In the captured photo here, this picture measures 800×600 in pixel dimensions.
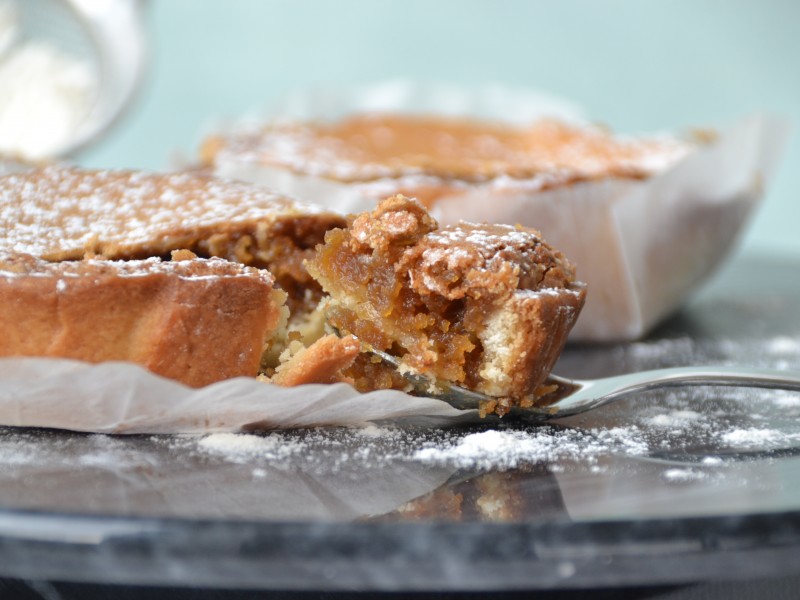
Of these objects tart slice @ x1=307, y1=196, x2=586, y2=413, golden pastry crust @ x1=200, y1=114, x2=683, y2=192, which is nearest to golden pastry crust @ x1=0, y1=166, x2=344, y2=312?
tart slice @ x1=307, y1=196, x2=586, y2=413

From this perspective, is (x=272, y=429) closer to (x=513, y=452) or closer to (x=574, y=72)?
(x=513, y=452)

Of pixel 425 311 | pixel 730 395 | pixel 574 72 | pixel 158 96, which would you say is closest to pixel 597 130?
pixel 730 395

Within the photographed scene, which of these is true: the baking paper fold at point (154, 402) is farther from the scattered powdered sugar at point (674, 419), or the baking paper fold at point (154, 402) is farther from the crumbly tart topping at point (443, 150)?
the crumbly tart topping at point (443, 150)

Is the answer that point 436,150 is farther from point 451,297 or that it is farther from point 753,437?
point 753,437

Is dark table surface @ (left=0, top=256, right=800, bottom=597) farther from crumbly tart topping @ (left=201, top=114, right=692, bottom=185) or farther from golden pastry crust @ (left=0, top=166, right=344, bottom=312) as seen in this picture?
crumbly tart topping @ (left=201, top=114, right=692, bottom=185)

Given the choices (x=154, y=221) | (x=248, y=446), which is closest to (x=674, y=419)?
(x=248, y=446)

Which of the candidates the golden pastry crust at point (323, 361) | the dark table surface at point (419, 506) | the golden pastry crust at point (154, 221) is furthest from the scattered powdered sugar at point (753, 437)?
the golden pastry crust at point (154, 221)
